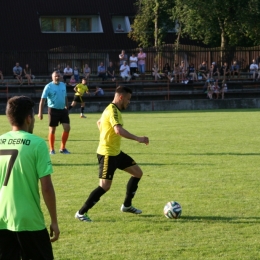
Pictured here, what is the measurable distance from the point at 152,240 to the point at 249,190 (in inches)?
132

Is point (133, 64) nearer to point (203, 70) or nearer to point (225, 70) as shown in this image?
point (203, 70)

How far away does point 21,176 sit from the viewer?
4688 millimetres

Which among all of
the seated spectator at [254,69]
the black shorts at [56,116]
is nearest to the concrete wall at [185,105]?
the seated spectator at [254,69]

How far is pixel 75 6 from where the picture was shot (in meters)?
51.6

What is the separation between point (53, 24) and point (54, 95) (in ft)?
125

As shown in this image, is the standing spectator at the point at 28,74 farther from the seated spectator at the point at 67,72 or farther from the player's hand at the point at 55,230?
the player's hand at the point at 55,230

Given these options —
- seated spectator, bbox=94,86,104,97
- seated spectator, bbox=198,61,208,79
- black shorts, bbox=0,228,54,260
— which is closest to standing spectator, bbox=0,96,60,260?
black shorts, bbox=0,228,54,260

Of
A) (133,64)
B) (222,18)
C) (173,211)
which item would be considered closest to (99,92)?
(133,64)

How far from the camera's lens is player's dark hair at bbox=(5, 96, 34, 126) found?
4.64 m

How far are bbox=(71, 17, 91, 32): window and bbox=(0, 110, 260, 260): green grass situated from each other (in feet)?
116

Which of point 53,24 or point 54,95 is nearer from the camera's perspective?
point 54,95

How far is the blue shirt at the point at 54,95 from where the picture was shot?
14.8 m

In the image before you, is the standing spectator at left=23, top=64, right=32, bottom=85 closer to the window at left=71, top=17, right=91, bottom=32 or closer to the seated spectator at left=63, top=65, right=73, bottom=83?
the seated spectator at left=63, top=65, right=73, bottom=83

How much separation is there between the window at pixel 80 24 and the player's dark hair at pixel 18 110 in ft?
158
